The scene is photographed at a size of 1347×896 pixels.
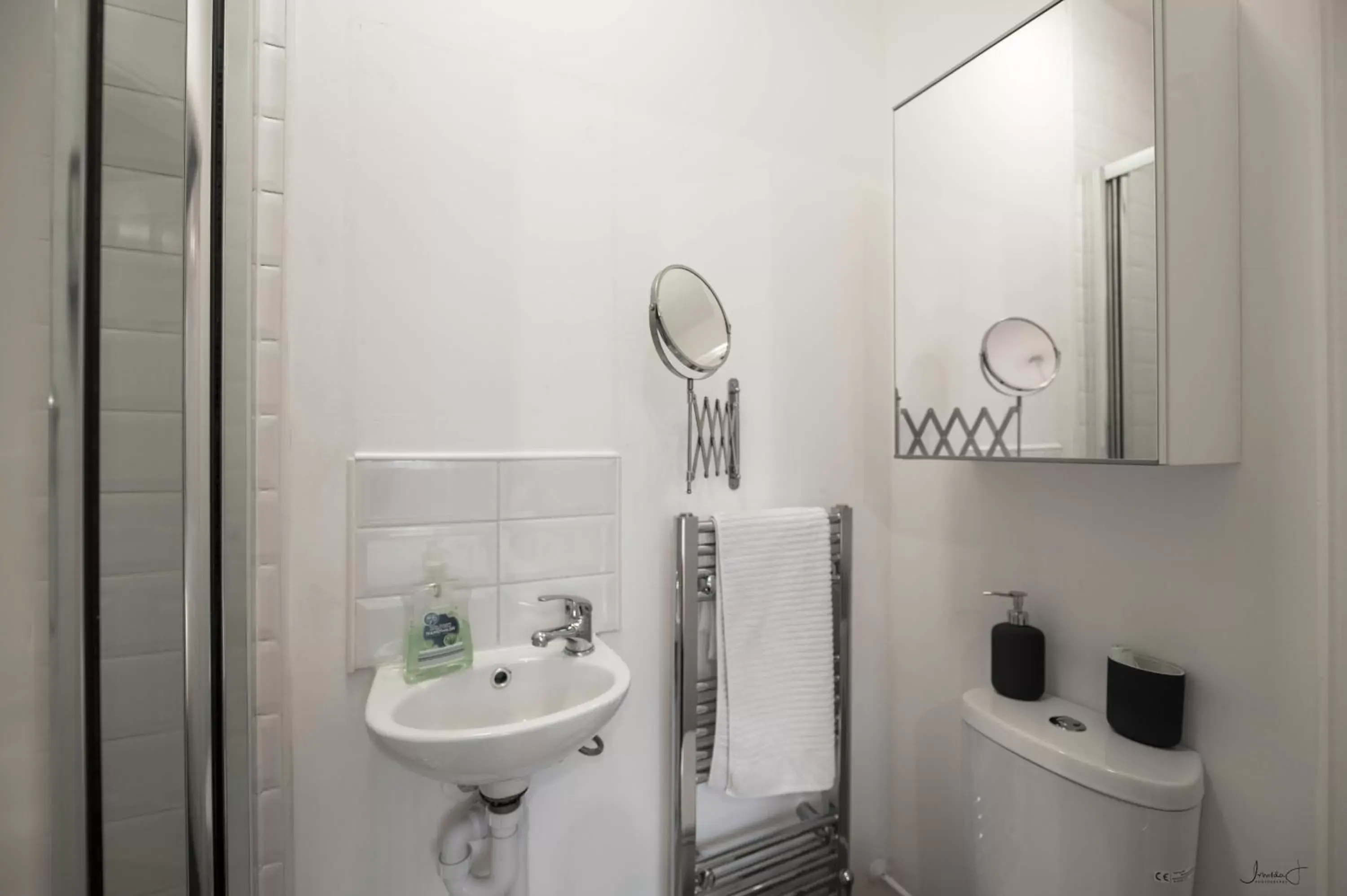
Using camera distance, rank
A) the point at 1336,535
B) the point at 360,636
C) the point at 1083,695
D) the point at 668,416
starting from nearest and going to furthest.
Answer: the point at 1336,535 < the point at 360,636 < the point at 1083,695 < the point at 668,416

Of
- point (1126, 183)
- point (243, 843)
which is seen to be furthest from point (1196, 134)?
point (243, 843)

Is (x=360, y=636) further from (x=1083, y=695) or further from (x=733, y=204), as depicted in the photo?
(x=1083, y=695)

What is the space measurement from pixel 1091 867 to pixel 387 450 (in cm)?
131

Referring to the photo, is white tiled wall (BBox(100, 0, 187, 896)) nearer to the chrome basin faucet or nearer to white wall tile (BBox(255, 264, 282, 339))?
white wall tile (BBox(255, 264, 282, 339))

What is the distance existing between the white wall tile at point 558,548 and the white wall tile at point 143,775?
50 cm

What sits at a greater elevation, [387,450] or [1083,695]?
[387,450]

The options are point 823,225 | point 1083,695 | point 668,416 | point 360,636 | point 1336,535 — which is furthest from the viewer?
point 823,225

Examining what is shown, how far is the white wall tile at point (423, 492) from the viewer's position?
0.92m

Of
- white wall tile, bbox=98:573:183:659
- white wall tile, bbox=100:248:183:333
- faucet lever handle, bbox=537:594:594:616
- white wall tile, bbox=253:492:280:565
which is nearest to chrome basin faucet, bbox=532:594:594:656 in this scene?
faucet lever handle, bbox=537:594:594:616

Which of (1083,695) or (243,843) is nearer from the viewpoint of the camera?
(243,843)

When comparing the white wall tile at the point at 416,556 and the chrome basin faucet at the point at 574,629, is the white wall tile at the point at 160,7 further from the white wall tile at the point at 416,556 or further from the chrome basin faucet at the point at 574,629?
the chrome basin faucet at the point at 574,629

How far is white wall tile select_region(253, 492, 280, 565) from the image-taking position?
0.86 meters

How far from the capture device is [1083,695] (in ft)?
3.35

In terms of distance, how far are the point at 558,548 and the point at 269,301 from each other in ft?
2.08
